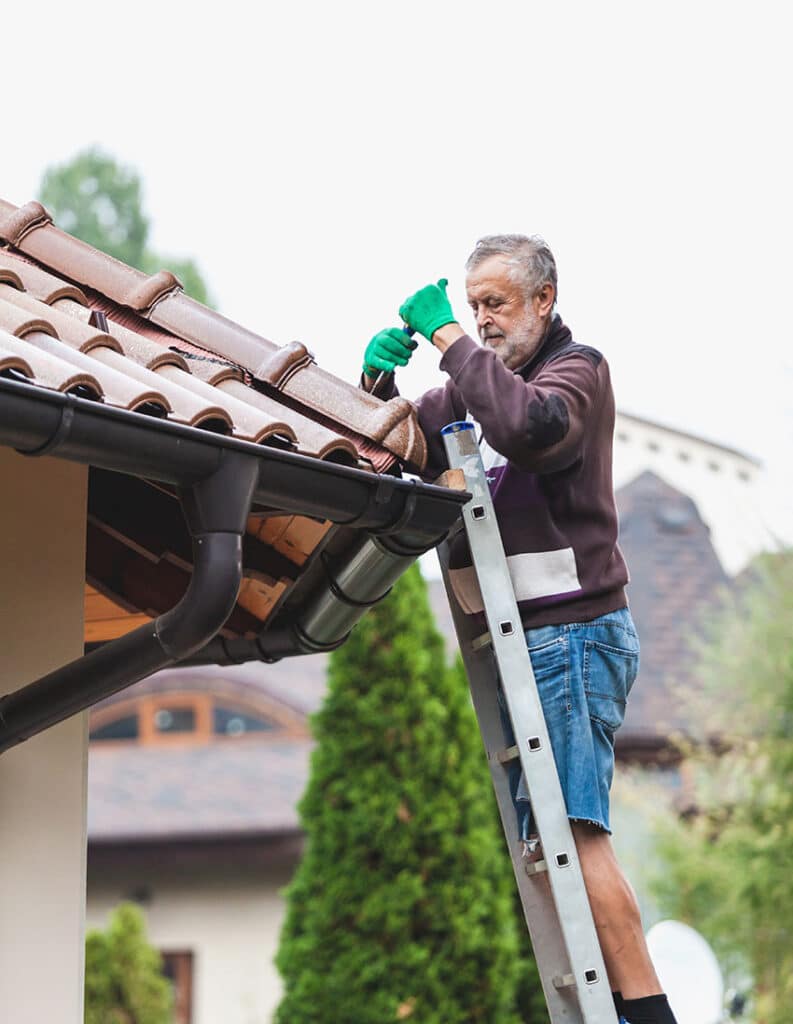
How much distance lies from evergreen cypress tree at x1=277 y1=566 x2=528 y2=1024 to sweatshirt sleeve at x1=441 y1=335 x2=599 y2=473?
17.5 ft

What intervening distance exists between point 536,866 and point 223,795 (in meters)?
11.8

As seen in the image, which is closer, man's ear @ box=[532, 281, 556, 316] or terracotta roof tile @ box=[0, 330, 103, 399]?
terracotta roof tile @ box=[0, 330, 103, 399]

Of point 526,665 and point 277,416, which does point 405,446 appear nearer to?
point 277,416

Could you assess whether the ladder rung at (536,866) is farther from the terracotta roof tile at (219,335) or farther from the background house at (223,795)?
the background house at (223,795)

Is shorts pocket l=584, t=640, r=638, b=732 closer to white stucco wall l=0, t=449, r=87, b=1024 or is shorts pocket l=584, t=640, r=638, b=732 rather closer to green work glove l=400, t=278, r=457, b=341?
green work glove l=400, t=278, r=457, b=341

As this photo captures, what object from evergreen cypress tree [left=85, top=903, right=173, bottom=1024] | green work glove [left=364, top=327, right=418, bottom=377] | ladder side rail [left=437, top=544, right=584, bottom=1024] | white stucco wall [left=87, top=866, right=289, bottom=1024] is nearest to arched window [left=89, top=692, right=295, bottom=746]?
white stucco wall [left=87, top=866, right=289, bottom=1024]

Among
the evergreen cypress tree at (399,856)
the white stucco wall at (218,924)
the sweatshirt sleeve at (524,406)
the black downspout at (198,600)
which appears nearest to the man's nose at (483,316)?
the sweatshirt sleeve at (524,406)

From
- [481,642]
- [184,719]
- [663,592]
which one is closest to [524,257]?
[481,642]

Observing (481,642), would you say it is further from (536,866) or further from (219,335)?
(219,335)

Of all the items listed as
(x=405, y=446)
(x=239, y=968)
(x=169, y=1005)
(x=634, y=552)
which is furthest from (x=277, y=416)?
(x=634, y=552)

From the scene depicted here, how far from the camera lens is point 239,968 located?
542 inches

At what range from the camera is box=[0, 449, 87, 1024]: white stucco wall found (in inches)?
129

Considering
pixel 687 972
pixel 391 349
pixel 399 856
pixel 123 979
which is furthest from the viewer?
pixel 123 979

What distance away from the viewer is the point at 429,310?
10.6 ft
